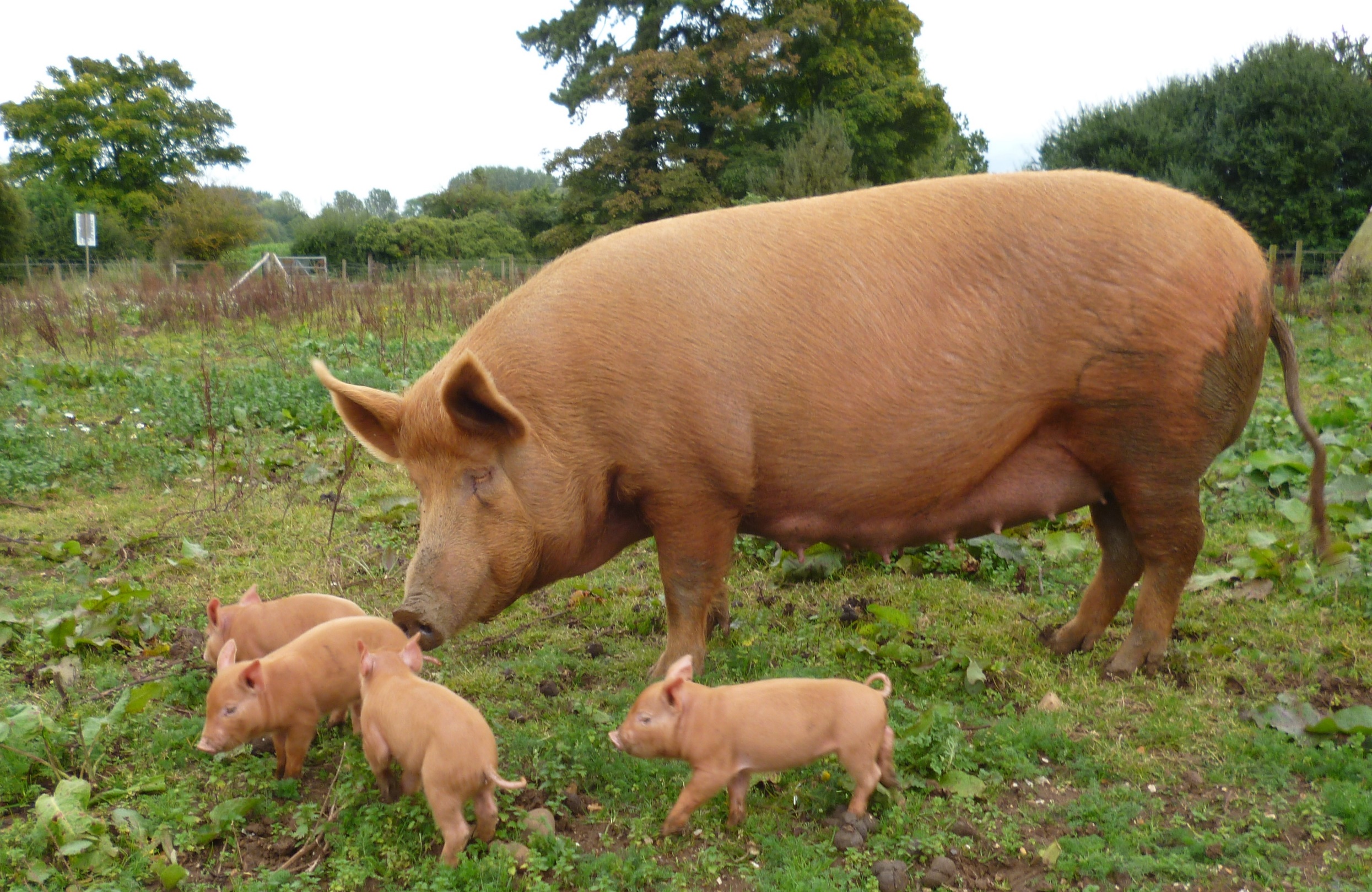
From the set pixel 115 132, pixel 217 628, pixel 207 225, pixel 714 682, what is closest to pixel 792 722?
pixel 714 682

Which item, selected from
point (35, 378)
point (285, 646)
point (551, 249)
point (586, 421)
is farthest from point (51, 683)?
point (551, 249)

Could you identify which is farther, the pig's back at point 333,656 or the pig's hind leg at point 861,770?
the pig's back at point 333,656

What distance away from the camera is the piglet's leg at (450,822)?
8.74ft

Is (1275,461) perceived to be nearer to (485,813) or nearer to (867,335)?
(867,335)

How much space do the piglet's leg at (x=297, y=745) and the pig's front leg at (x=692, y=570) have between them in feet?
4.08

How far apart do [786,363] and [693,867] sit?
5.41ft

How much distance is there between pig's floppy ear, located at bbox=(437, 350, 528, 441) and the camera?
126 inches

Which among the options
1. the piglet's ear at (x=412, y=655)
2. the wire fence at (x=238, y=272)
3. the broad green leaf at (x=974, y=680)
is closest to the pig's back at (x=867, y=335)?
the broad green leaf at (x=974, y=680)

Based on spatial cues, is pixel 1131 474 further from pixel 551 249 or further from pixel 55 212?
pixel 55 212

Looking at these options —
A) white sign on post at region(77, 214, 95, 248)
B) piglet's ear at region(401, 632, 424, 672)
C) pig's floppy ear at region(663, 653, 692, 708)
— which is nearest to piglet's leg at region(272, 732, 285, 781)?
piglet's ear at region(401, 632, 424, 672)

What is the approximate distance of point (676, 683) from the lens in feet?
9.25

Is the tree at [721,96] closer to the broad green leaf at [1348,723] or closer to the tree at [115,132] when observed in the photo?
the tree at [115,132]

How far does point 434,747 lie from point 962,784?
1.56m

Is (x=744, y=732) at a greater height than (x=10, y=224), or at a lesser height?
lesser
